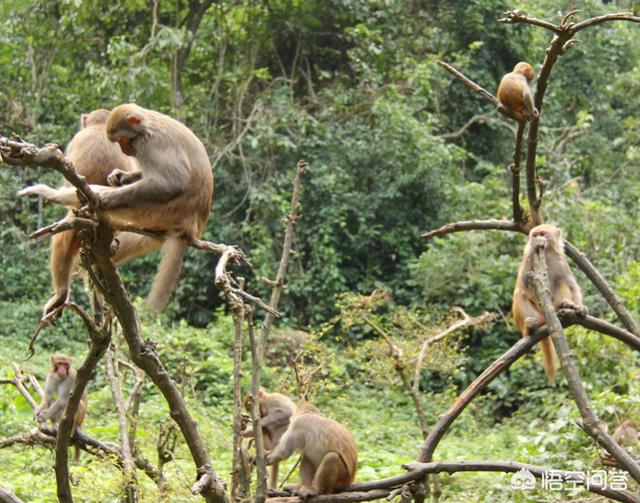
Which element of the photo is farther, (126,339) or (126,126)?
(126,126)


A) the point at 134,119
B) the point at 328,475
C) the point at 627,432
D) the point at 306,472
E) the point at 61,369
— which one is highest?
the point at 134,119

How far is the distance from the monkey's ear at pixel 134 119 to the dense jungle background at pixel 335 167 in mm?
7766

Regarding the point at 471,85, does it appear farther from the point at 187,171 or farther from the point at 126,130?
the point at 126,130

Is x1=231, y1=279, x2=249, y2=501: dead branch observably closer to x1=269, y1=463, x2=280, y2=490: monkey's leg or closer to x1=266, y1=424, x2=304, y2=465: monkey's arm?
x1=266, y1=424, x2=304, y2=465: monkey's arm

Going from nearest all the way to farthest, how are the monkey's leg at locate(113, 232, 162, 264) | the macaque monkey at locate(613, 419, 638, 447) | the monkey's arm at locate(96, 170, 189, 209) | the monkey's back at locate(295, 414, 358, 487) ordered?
the monkey's arm at locate(96, 170, 189, 209) < the monkey's leg at locate(113, 232, 162, 264) < the monkey's back at locate(295, 414, 358, 487) < the macaque monkey at locate(613, 419, 638, 447)

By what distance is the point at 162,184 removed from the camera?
13.1 feet

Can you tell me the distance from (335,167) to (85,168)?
33.8 feet

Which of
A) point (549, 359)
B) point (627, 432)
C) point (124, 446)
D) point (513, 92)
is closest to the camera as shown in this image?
point (124, 446)

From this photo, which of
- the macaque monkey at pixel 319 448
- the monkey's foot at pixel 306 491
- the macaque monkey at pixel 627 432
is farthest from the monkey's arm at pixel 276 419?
the macaque monkey at pixel 627 432

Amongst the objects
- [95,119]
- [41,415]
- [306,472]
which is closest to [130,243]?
[95,119]

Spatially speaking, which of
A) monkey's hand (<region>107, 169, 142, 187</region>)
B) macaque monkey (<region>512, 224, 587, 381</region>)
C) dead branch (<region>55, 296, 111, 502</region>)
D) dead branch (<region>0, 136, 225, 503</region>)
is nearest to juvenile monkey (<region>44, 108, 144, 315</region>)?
monkey's hand (<region>107, 169, 142, 187</region>)

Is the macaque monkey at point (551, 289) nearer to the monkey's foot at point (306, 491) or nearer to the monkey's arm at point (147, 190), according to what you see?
the monkey's foot at point (306, 491)

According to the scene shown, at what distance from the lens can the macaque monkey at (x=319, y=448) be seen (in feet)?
16.4

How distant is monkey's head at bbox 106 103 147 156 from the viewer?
13.1 feet
